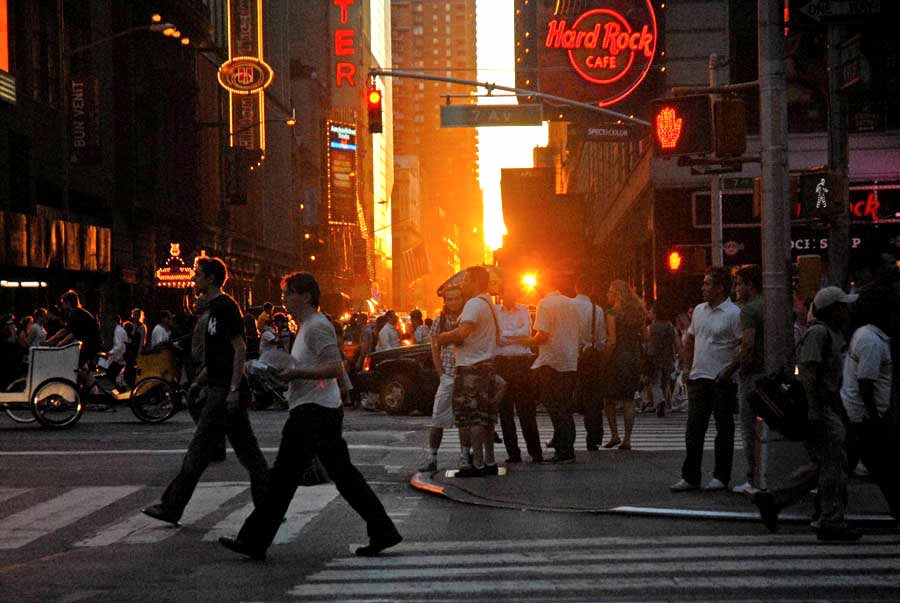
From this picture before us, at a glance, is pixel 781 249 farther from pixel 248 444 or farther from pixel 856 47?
pixel 248 444

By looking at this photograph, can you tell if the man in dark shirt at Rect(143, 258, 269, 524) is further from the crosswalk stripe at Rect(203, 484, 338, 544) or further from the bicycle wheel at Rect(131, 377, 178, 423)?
the bicycle wheel at Rect(131, 377, 178, 423)

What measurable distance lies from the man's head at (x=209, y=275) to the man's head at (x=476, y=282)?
3.21 meters

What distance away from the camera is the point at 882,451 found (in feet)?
31.7

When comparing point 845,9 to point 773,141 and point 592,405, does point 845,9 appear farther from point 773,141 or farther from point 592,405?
point 592,405

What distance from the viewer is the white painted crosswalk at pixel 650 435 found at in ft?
56.2

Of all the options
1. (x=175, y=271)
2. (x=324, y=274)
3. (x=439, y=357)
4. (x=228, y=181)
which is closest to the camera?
(x=439, y=357)

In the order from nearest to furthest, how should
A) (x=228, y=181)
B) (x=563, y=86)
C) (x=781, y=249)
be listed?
(x=781, y=249) < (x=563, y=86) < (x=228, y=181)

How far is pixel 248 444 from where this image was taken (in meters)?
10.7

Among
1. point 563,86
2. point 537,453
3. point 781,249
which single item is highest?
point 563,86

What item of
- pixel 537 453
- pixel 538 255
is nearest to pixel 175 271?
pixel 538 255

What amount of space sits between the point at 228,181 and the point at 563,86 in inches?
1234

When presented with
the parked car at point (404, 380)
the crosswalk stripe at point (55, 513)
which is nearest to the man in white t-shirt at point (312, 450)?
the crosswalk stripe at point (55, 513)

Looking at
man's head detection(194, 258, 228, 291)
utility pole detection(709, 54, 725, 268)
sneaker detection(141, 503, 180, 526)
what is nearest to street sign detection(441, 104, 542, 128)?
utility pole detection(709, 54, 725, 268)

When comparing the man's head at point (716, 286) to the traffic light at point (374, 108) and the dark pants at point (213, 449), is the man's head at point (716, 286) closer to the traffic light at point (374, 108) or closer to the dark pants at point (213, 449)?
the dark pants at point (213, 449)
